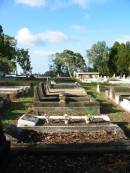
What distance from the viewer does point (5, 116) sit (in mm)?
19500

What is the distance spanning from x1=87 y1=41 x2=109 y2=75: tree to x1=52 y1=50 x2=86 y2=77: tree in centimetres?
1028

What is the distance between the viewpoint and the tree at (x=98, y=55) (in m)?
124

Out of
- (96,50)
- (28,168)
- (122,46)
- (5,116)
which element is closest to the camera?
(28,168)

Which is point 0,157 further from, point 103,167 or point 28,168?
point 103,167

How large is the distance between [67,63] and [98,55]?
1761cm

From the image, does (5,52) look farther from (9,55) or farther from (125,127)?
(125,127)

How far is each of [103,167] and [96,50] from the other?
411ft

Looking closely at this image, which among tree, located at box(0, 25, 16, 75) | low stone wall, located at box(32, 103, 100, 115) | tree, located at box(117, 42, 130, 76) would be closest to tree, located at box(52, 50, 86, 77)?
tree, located at box(117, 42, 130, 76)

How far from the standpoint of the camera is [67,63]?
145 m

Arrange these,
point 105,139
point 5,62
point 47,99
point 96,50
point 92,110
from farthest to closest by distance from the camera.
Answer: point 96,50
point 5,62
point 47,99
point 92,110
point 105,139

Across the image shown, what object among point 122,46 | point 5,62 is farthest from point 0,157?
point 122,46

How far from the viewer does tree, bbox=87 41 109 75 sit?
124m

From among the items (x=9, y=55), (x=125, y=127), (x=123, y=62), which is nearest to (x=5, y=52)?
(x=9, y=55)

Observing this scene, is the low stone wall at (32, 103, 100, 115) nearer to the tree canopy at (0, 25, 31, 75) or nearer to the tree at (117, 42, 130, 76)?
the tree canopy at (0, 25, 31, 75)
